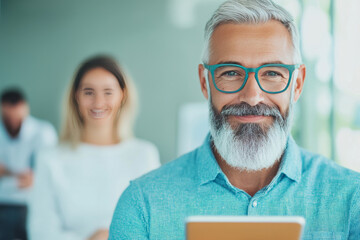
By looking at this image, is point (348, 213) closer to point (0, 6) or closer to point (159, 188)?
point (159, 188)

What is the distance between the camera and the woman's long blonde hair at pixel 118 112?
88cm

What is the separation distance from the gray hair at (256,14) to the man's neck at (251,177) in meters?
0.22

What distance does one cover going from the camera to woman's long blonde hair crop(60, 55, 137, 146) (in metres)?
0.88

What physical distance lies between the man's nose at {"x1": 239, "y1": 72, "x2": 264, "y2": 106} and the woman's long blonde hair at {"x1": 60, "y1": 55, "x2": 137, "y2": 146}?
27 cm

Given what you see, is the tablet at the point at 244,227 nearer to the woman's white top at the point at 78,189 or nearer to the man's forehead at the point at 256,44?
the man's forehead at the point at 256,44

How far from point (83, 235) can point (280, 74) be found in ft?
2.09

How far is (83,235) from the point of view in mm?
1057

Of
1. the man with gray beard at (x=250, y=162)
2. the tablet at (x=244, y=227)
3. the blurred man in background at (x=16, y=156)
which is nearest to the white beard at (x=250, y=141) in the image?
the man with gray beard at (x=250, y=162)

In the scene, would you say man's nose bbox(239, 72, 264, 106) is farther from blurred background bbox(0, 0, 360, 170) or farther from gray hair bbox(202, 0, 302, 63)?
blurred background bbox(0, 0, 360, 170)

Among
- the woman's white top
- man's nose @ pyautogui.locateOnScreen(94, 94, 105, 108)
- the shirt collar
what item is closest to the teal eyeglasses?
the shirt collar

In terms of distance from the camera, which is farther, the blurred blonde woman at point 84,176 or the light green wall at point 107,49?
the light green wall at point 107,49

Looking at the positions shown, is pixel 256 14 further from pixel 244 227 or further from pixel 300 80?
pixel 244 227

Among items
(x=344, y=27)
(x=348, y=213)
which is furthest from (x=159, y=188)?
(x=344, y=27)

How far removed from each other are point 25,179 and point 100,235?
1466 millimetres
